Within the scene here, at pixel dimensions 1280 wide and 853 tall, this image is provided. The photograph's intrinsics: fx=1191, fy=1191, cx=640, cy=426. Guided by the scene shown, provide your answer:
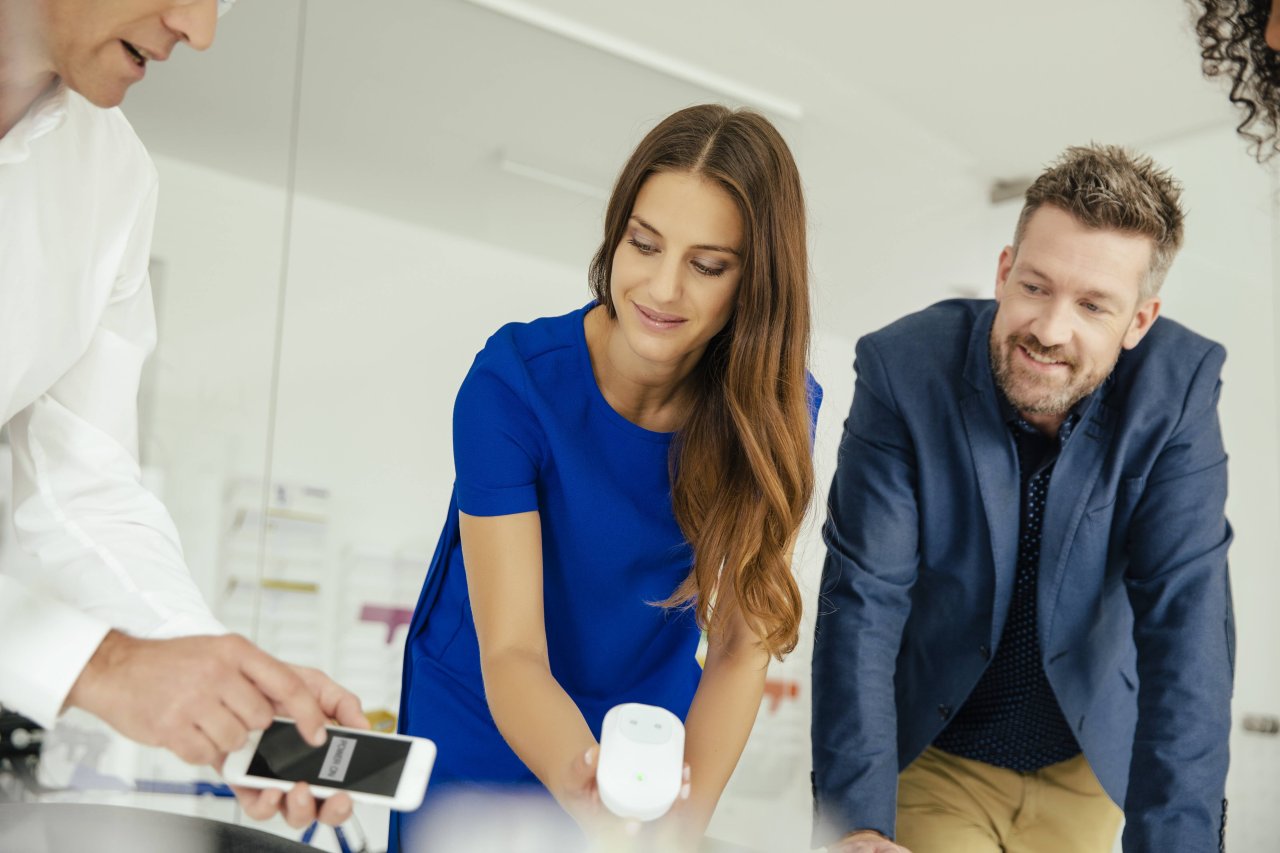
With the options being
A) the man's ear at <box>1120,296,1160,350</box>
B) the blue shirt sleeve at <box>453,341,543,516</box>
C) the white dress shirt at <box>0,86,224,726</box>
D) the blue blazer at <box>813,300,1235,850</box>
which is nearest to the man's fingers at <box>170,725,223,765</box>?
the white dress shirt at <box>0,86,224,726</box>

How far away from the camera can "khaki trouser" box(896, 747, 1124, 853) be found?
5.83 ft

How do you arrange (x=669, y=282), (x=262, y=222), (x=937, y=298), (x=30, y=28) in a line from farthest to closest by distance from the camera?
(x=937, y=298) < (x=262, y=222) < (x=669, y=282) < (x=30, y=28)

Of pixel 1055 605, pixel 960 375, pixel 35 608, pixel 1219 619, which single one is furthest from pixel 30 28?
pixel 1219 619

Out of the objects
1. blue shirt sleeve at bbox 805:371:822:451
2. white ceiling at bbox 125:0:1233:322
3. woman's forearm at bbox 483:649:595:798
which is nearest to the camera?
woman's forearm at bbox 483:649:595:798

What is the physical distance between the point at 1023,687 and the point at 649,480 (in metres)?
0.72

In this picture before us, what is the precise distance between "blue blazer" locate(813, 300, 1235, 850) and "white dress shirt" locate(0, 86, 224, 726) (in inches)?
35.8

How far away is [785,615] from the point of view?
1.35m

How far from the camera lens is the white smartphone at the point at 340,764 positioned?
0.85m

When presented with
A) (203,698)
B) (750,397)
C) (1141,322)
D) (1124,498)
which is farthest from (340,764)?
(1141,322)

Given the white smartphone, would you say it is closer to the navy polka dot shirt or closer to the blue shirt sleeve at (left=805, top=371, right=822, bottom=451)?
the blue shirt sleeve at (left=805, top=371, right=822, bottom=451)

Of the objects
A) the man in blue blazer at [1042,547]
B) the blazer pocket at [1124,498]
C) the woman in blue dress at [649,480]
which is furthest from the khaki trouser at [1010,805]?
the woman in blue dress at [649,480]

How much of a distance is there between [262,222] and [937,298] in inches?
51.4

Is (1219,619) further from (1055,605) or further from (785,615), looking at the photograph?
(785,615)

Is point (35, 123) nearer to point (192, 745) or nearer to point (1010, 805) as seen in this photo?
point (192, 745)
